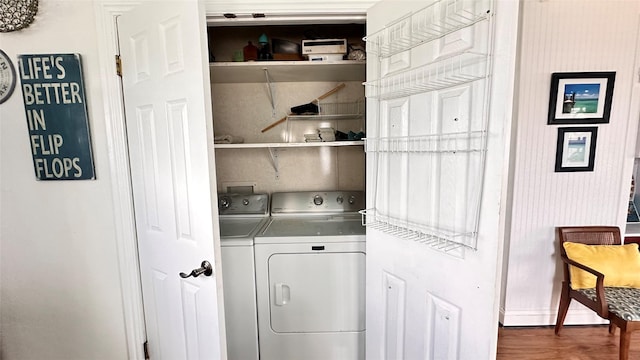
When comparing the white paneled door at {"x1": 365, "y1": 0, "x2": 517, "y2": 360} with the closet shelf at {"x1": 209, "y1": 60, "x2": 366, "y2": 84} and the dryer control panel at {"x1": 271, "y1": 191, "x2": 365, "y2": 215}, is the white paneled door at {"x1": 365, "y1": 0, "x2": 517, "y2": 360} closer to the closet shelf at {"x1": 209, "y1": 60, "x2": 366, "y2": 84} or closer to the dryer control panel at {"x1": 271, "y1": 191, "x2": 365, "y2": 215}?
the closet shelf at {"x1": 209, "y1": 60, "x2": 366, "y2": 84}

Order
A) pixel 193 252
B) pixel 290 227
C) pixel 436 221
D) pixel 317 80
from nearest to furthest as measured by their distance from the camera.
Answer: pixel 436 221 → pixel 193 252 → pixel 290 227 → pixel 317 80

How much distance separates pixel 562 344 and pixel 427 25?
99.7 inches

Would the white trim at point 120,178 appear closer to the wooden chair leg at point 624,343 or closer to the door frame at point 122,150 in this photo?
the door frame at point 122,150

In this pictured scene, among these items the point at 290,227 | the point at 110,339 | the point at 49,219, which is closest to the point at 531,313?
the point at 290,227

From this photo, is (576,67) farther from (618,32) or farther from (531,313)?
(531,313)

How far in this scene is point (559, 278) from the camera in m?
2.26

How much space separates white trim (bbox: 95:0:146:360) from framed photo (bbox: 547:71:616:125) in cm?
282

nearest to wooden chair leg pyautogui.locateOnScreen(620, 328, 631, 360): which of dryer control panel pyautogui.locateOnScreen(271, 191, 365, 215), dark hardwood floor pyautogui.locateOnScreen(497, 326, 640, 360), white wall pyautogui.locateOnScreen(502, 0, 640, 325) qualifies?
dark hardwood floor pyautogui.locateOnScreen(497, 326, 640, 360)

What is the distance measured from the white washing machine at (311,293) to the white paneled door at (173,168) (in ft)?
1.61

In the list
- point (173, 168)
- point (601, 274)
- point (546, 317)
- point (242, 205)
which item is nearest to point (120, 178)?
point (173, 168)

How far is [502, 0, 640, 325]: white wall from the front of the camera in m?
2.05

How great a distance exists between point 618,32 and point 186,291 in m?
Result: 3.37

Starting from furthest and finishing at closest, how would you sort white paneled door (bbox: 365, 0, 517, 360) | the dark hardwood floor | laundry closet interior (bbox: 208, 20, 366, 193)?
1. laundry closet interior (bbox: 208, 20, 366, 193)
2. the dark hardwood floor
3. white paneled door (bbox: 365, 0, 517, 360)

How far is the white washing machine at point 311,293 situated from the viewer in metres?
1.71
